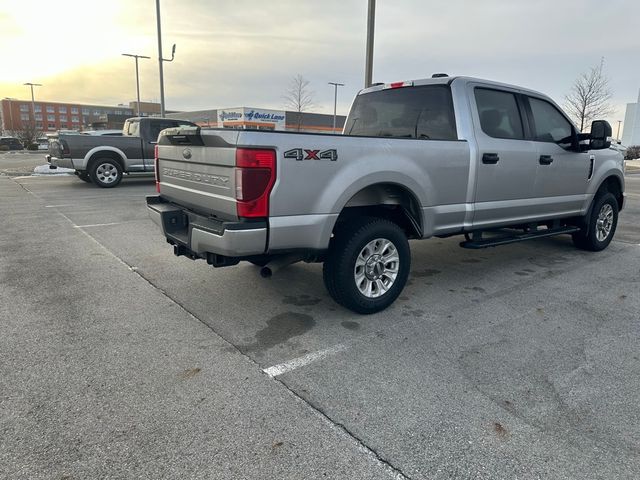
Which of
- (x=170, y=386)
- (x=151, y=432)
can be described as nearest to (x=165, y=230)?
(x=170, y=386)

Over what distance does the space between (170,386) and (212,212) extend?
141 cm

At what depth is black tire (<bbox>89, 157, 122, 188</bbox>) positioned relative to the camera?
42.7ft

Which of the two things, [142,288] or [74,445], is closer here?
[74,445]

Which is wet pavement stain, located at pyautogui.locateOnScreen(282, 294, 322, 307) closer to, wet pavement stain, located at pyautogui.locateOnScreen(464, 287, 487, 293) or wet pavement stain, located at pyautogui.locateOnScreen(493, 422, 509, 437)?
wet pavement stain, located at pyautogui.locateOnScreen(464, 287, 487, 293)

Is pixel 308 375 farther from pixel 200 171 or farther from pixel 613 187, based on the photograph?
pixel 613 187

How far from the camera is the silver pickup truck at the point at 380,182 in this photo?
11.3ft

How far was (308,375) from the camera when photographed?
10.3 ft

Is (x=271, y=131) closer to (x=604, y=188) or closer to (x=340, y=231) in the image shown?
(x=340, y=231)

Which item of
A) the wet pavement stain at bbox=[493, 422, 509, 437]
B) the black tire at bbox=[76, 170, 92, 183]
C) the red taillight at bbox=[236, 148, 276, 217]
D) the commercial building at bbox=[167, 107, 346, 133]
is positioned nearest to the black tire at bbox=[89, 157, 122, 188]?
the black tire at bbox=[76, 170, 92, 183]

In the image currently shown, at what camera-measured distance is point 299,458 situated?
232 cm

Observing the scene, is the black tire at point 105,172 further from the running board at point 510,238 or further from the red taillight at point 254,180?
the red taillight at point 254,180

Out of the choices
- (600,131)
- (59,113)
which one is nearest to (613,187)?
(600,131)

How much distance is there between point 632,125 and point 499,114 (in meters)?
86.0

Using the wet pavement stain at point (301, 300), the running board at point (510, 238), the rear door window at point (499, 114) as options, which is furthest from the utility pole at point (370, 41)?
the wet pavement stain at point (301, 300)
